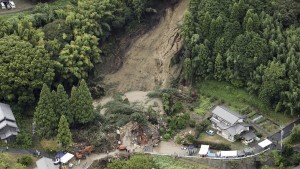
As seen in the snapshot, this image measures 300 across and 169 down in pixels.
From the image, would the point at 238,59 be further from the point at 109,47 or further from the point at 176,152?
the point at 109,47

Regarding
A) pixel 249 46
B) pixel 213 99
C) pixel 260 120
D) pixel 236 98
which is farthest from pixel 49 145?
pixel 249 46

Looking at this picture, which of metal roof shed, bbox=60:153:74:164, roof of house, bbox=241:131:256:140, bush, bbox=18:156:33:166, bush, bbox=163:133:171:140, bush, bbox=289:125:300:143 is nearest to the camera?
bush, bbox=18:156:33:166

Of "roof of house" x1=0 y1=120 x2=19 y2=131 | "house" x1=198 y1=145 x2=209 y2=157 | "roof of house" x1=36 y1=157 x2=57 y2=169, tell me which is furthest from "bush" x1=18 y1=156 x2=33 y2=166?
"house" x1=198 y1=145 x2=209 y2=157

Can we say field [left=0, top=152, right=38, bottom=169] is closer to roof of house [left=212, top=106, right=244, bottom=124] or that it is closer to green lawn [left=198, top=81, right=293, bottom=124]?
roof of house [left=212, top=106, right=244, bottom=124]

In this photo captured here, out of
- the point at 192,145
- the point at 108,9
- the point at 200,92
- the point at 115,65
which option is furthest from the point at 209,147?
the point at 108,9

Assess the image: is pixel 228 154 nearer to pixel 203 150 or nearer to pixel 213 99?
pixel 203 150
